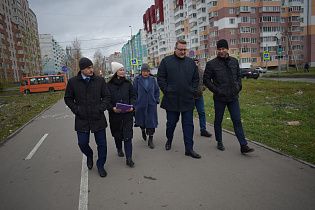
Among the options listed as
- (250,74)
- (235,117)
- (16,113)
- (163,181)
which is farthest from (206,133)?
(250,74)

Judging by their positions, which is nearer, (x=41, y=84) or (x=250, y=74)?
(x=250, y=74)

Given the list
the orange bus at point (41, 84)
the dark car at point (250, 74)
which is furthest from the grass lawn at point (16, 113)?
the dark car at point (250, 74)

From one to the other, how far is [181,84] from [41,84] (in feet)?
116

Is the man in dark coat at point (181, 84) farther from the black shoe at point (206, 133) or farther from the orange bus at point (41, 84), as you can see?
the orange bus at point (41, 84)

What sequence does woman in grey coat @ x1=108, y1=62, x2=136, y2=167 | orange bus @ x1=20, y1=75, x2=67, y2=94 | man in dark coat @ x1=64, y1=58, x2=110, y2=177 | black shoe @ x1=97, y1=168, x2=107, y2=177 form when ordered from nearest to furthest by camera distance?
man in dark coat @ x1=64, y1=58, x2=110, y2=177 < black shoe @ x1=97, y1=168, x2=107, y2=177 < woman in grey coat @ x1=108, y1=62, x2=136, y2=167 < orange bus @ x1=20, y1=75, x2=67, y2=94

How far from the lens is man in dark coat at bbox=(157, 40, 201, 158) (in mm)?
4457

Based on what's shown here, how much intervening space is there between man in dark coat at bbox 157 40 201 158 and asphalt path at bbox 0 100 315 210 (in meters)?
0.70

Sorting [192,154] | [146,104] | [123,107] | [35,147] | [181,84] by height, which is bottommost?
[35,147]

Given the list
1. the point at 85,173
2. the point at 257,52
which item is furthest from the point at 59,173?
the point at 257,52

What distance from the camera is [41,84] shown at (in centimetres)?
3431

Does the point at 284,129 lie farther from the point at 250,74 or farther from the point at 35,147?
the point at 250,74

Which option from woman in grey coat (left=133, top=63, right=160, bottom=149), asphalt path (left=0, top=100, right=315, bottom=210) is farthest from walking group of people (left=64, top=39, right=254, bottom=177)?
woman in grey coat (left=133, top=63, right=160, bottom=149)

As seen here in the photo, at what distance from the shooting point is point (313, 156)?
4039 mm

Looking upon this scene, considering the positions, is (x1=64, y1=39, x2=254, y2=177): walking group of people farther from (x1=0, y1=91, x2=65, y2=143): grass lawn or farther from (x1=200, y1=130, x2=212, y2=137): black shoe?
(x1=0, y1=91, x2=65, y2=143): grass lawn
